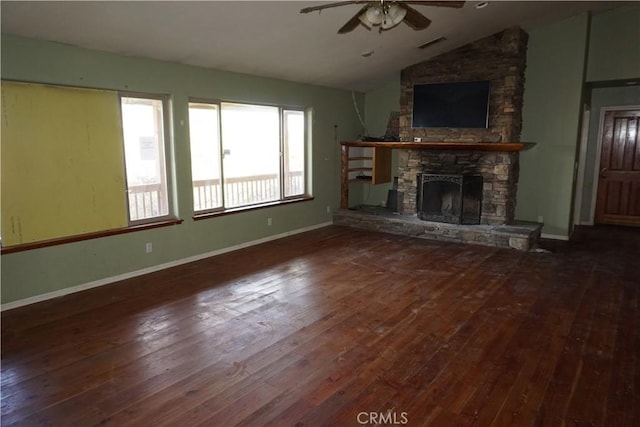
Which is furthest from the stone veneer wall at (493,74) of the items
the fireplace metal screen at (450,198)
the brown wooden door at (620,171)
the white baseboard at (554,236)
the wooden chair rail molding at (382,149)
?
the brown wooden door at (620,171)

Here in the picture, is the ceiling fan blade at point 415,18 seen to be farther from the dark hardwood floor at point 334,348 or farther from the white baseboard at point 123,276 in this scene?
the white baseboard at point 123,276

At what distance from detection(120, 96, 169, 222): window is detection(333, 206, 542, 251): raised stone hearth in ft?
10.9

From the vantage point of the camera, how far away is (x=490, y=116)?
20.1 feet

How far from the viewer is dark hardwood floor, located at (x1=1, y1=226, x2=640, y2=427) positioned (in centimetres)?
235

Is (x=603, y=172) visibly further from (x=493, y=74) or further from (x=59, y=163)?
(x=59, y=163)

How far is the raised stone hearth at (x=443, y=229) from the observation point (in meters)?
5.78

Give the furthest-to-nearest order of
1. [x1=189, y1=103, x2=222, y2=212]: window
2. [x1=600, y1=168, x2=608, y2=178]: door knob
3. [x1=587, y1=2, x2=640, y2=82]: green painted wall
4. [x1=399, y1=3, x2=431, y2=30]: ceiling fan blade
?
[x1=600, y1=168, x2=608, y2=178]: door knob → [x1=587, y1=2, x2=640, y2=82]: green painted wall → [x1=189, y1=103, x2=222, y2=212]: window → [x1=399, y1=3, x2=431, y2=30]: ceiling fan blade

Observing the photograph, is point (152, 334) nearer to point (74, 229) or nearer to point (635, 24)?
point (74, 229)

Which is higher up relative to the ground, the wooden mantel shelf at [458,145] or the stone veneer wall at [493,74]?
the stone veneer wall at [493,74]

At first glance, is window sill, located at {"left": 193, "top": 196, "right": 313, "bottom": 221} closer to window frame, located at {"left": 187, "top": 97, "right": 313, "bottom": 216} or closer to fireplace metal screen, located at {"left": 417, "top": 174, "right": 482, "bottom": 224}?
window frame, located at {"left": 187, "top": 97, "right": 313, "bottom": 216}

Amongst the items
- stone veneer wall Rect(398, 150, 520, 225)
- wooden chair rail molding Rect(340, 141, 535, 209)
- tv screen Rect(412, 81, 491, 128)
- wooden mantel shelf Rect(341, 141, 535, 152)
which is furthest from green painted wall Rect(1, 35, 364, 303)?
stone veneer wall Rect(398, 150, 520, 225)

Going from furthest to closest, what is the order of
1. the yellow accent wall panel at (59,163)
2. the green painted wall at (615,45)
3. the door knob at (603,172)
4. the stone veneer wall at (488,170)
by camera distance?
the door knob at (603,172)
the stone veneer wall at (488,170)
the green painted wall at (615,45)
the yellow accent wall panel at (59,163)

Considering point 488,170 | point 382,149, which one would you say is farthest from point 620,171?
point 382,149

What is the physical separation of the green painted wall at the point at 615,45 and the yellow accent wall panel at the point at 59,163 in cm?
645
